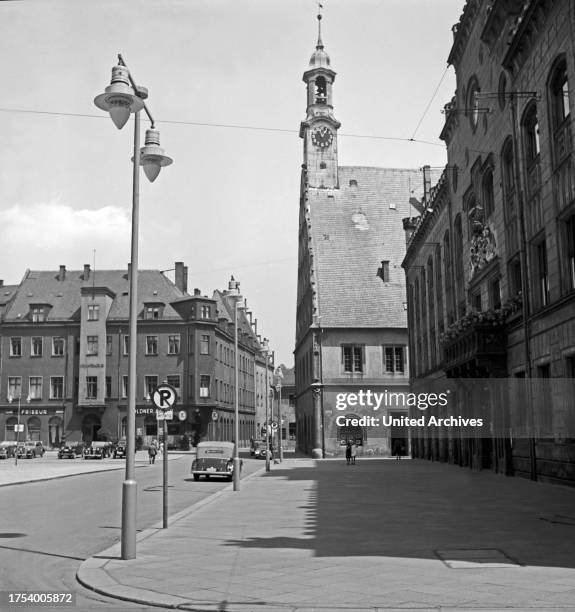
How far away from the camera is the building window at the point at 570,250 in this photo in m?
24.1

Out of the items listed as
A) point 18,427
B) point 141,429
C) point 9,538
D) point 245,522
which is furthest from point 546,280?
point 141,429

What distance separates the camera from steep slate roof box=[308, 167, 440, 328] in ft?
216

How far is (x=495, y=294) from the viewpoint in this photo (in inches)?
1336

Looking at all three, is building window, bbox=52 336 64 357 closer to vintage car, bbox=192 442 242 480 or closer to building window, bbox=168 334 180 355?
building window, bbox=168 334 180 355

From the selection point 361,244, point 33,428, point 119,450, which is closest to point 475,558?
point 119,450

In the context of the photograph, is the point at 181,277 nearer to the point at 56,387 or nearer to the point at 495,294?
the point at 56,387

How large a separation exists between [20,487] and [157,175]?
20355 millimetres

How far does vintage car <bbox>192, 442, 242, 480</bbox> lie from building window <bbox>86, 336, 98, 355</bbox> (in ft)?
161

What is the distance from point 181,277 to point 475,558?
7996cm

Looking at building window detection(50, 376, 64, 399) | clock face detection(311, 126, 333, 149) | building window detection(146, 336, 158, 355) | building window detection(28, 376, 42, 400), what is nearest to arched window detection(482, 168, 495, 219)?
clock face detection(311, 126, 333, 149)

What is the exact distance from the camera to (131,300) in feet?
42.0

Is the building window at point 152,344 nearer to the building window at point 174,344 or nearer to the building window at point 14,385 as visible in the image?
the building window at point 174,344

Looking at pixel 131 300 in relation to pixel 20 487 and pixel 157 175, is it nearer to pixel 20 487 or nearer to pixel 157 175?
pixel 157 175

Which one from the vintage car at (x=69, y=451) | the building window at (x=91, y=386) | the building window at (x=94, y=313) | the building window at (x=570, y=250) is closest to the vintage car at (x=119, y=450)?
the vintage car at (x=69, y=451)
